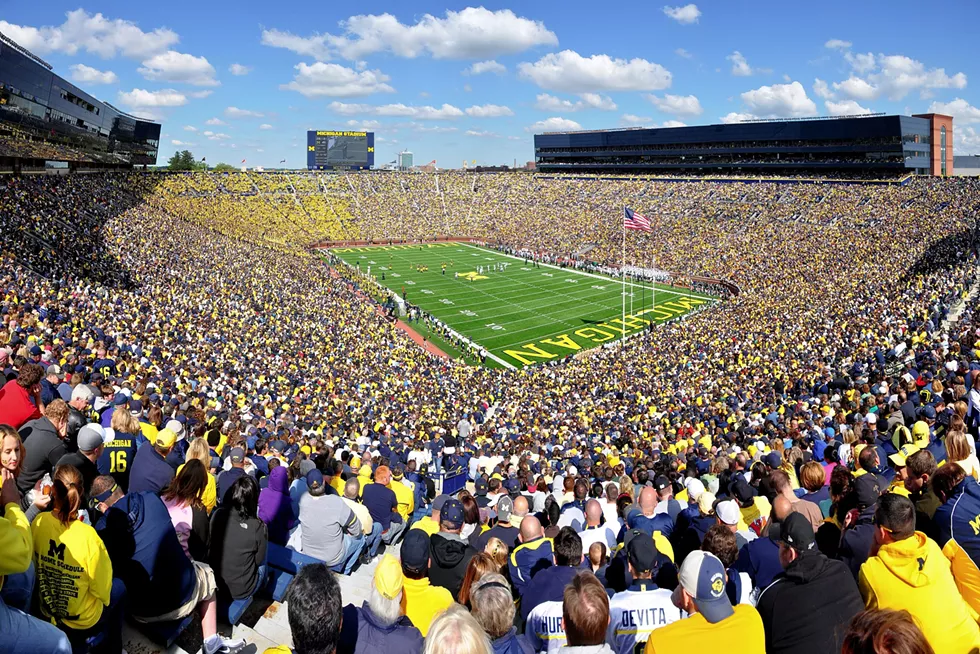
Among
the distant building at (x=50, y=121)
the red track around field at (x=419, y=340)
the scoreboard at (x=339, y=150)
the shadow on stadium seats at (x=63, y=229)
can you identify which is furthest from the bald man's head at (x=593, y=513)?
the scoreboard at (x=339, y=150)

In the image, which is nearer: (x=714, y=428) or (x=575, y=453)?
(x=575, y=453)

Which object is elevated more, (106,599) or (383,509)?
(106,599)

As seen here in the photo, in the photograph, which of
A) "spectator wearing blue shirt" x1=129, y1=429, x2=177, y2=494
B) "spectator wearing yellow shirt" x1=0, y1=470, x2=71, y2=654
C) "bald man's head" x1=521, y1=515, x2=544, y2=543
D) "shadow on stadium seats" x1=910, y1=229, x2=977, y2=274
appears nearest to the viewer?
"spectator wearing yellow shirt" x1=0, y1=470, x2=71, y2=654

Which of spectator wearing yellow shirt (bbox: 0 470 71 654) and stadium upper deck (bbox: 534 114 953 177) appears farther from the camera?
stadium upper deck (bbox: 534 114 953 177)

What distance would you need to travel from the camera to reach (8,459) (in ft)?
14.0

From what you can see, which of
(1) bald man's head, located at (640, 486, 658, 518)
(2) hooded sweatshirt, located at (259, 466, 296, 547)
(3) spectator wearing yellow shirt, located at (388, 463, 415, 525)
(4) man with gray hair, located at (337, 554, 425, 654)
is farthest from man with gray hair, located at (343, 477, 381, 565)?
(4) man with gray hair, located at (337, 554, 425, 654)

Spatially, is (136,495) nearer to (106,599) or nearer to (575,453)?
(106,599)

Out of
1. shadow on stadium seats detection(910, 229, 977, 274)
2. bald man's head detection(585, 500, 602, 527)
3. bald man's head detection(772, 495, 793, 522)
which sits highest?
shadow on stadium seats detection(910, 229, 977, 274)

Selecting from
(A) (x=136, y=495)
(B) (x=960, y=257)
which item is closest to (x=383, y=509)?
(A) (x=136, y=495)

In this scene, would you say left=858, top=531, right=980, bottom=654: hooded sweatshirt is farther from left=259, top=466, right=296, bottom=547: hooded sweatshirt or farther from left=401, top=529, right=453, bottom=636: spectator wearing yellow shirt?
left=259, top=466, right=296, bottom=547: hooded sweatshirt

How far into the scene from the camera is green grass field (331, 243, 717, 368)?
115 feet

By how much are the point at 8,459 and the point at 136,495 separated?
94 centimetres

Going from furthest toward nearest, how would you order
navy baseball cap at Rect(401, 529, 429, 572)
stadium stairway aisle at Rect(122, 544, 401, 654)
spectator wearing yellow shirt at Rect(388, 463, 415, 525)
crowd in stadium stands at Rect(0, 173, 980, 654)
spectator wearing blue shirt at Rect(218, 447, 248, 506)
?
spectator wearing yellow shirt at Rect(388, 463, 415, 525)
spectator wearing blue shirt at Rect(218, 447, 248, 506)
stadium stairway aisle at Rect(122, 544, 401, 654)
navy baseball cap at Rect(401, 529, 429, 572)
crowd in stadium stands at Rect(0, 173, 980, 654)

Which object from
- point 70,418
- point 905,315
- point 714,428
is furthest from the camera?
point 905,315
